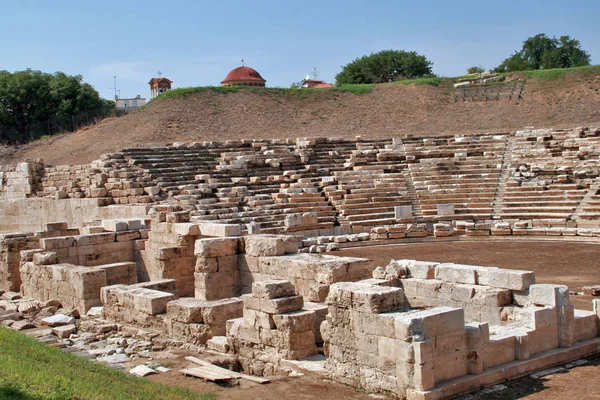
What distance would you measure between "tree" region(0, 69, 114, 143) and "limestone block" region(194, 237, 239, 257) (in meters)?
31.5

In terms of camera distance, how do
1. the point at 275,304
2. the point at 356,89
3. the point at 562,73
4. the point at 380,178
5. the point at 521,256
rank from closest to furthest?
the point at 275,304
the point at 521,256
the point at 380,178
the point at 562,73
the point at 356,89

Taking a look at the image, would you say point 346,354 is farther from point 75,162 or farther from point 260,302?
point 75,162

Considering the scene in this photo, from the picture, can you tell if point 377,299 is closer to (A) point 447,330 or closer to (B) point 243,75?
(A) point 447,330

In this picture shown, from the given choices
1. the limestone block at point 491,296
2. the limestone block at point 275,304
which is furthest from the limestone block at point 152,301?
the limestone block at point 491,296

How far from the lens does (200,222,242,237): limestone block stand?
13664 mm

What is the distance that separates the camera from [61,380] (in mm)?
6859

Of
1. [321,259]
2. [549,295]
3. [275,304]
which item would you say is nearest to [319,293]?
[321,259]

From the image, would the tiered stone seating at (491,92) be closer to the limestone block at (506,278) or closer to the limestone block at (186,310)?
the limestone block at (506,278)

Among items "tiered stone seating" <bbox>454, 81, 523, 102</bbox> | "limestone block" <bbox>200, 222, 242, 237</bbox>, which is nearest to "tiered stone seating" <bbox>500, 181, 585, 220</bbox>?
"limestone block" <bbox>200, 222, 242, 237</bbox>

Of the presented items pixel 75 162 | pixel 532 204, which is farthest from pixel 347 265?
pixel 75 162

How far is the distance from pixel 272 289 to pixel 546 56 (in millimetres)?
52799

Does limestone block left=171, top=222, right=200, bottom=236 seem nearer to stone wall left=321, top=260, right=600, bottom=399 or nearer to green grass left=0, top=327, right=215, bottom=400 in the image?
green grass left=0, top=327, right=215, bottom=400

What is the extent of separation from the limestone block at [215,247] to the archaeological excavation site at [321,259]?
0.09 feet

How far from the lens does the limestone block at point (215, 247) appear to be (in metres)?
13.0
